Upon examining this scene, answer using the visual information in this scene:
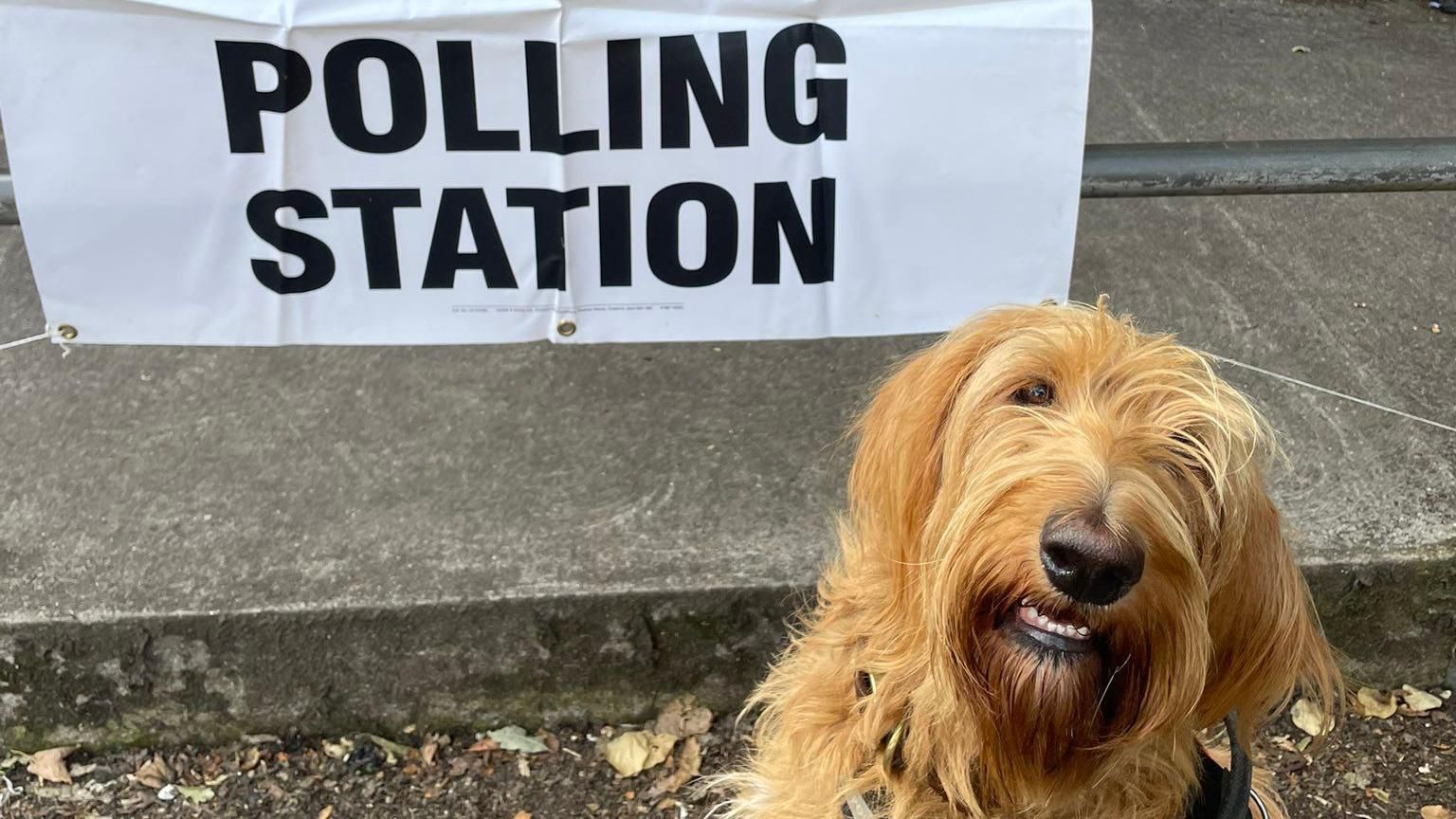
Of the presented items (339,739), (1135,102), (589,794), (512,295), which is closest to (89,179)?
(512,295)

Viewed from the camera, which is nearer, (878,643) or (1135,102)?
(878,643)

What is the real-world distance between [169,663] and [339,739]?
1.48ft

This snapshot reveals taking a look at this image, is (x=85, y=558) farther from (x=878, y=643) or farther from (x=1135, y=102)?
(x=1135, y=102)

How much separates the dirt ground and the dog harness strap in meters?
0.89

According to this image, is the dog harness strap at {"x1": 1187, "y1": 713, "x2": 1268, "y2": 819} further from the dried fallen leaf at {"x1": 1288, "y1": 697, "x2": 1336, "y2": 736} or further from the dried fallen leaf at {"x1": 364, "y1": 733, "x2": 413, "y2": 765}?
the dried fallen leaf at {"x1": 364, "y1": 733, "x2": 413, "y2": 765}

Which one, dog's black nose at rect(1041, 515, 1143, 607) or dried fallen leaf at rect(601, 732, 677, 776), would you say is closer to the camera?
dog's black nose at rect(1041, 515, 1143, 607)

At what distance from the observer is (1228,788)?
2.08 m

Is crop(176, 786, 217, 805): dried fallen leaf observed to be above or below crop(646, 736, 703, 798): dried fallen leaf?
above

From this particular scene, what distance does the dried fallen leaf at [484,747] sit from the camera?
3000 millimetres

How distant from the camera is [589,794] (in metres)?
2.93

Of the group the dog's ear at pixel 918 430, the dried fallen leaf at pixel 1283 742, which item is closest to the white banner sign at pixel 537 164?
the dog's ear at pixel 918 430

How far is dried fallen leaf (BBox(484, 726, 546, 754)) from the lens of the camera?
3010mm

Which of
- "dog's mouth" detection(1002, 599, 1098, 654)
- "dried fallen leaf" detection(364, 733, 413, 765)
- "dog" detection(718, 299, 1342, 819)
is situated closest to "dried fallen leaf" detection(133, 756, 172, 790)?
"dried fallen leaf" detection(364, 733, 413, 765)

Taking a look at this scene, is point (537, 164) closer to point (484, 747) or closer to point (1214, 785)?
point (484, 747)
